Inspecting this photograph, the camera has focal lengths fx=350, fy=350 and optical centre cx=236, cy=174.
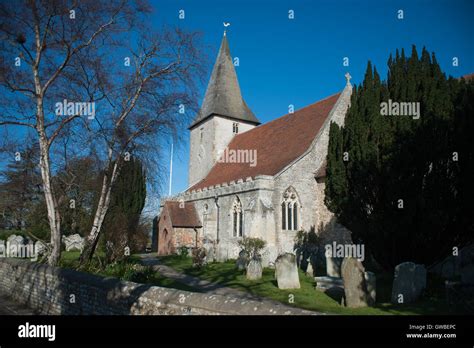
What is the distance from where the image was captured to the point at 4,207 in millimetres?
26125

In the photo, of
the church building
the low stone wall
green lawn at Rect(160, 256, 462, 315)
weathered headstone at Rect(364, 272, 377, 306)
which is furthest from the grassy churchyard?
the church building

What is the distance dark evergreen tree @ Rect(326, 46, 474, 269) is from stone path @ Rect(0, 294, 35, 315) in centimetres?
940

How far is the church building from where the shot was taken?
1639 cm

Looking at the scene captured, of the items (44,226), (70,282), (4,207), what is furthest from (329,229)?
(4,207)

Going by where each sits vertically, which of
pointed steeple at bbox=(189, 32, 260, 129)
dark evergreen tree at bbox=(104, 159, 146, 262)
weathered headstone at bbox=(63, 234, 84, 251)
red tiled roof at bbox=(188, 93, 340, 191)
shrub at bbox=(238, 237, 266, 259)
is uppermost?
pointed steeple at bbox=(189, 32, 260, 129)

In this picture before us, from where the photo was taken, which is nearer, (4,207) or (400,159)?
(400,159)

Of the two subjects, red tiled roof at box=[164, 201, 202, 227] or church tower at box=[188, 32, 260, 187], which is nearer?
red tiled roof at box=[164, 201, 202, 227]

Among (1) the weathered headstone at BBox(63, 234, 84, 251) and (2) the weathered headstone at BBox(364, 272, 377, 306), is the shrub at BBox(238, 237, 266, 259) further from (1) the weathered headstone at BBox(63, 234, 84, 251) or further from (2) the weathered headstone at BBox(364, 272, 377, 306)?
(1) the weathered headstone at BBox(63, 234, 84, 251)

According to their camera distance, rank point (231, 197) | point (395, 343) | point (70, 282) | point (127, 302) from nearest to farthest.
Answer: point (395, 343)
point (127, 302)
point (70, 282)
point (231, 197)

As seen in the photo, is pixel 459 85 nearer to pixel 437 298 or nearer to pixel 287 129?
pixel 437 298

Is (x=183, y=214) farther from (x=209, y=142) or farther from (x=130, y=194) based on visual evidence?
(x=130, y=194)

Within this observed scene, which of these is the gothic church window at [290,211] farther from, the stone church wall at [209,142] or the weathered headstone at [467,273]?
the stone church wall at [209,142]

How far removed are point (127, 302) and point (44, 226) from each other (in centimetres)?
2353

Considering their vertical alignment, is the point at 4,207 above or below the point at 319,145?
below
